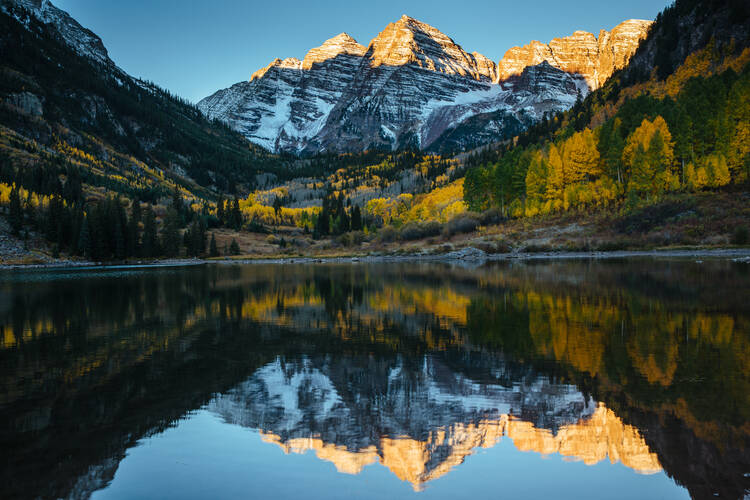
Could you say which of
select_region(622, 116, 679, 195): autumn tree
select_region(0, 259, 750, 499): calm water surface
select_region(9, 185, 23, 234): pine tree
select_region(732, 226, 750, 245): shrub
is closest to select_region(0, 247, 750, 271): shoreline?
select_region(732, 226, 750, 245): shrub

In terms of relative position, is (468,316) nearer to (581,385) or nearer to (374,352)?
(374,352)

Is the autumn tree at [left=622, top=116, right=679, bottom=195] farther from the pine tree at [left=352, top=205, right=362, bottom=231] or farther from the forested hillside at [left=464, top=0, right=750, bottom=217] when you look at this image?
the pine tree at [left=352, top=205, right=362, bottom=231]

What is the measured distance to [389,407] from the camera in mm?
→ 10289

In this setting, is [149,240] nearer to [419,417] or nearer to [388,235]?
[388,235]

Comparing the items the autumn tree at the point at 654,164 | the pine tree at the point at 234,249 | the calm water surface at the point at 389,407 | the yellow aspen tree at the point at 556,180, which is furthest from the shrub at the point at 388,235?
the calm water surface at the point at 389,407

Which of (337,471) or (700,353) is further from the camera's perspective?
(700,353)

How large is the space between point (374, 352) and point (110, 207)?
401ft

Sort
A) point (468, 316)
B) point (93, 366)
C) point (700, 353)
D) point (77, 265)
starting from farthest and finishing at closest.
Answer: point (77, 265) → point (468, 316) → point (93, 366) → point (700, 353)

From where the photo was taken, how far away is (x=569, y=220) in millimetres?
81812

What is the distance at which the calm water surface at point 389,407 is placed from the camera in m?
7.18

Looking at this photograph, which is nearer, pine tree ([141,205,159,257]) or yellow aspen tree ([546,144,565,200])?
yellow aspen tree ([546,144,565,200])

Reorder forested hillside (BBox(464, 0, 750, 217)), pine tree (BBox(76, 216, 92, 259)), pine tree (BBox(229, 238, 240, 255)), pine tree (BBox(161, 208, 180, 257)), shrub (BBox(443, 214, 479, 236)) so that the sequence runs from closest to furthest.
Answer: forested hillside (BBox(464, 0, 750, 217)), shrub (BBox(443, 214, 479, 236)), pine tree (BBox(76, 216, 92, 259)), pine tree (BBox(161, 208, 180, 257)), pine tree (BBox(229, 238, 240, 255))

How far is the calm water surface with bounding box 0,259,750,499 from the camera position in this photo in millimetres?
7184

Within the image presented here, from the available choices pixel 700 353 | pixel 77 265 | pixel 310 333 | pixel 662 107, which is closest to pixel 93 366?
pixel 310 333
